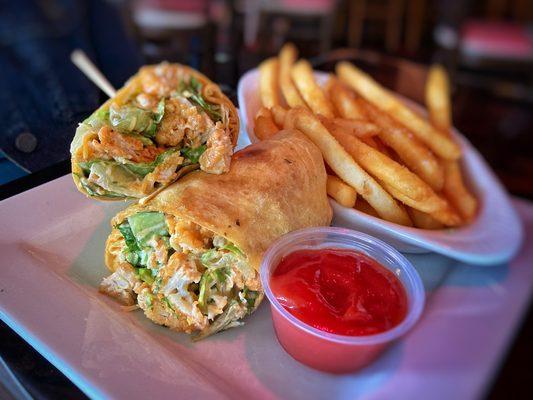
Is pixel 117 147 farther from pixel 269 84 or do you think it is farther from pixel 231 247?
pixel 269 84

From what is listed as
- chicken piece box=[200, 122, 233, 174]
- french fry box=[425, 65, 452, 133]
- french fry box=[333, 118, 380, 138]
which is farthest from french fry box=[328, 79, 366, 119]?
chicken piece box=[200, 122, 233, 174]

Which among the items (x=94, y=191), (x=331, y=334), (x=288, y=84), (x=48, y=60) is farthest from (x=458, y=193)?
(x=48, y=60)

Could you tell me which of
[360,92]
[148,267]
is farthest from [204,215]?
[360,92]

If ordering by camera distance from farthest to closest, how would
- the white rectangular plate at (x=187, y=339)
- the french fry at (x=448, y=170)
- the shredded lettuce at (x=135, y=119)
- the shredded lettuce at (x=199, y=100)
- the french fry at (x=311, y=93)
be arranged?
the french fry at (x=311, y=93), the french fry at (x=448, y=170), the shredded lettuce at (x=199, y=100), the shredded lettuce at (x=135, y=119), the white rectangular plate at (x=187, y=339)

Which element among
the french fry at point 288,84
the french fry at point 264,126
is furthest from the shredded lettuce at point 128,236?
the french fry at point 288,84

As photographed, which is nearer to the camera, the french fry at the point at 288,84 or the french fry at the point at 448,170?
the french fry at the point at 448,170

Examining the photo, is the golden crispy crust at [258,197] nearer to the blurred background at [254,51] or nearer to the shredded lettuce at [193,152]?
the shredded lettuce at [193,152]
